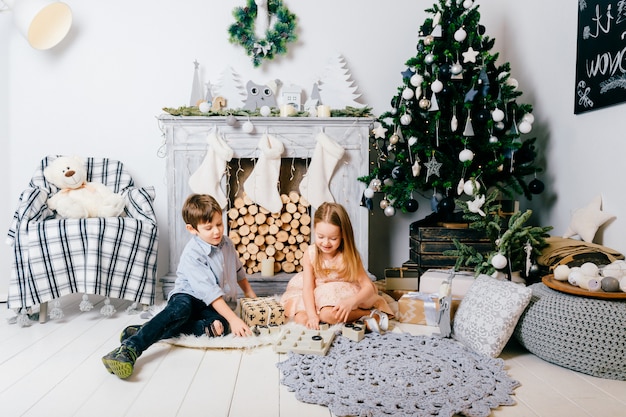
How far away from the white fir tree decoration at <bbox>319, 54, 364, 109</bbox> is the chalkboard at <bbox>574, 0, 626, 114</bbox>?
4.53 ft

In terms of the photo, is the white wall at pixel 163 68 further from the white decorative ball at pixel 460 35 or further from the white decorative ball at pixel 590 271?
the white decorative ball at pixel 590 271

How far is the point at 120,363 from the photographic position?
1.86 metres

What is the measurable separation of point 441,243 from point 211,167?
153 centimetres

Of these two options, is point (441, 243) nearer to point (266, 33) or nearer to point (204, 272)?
point (204, 272)

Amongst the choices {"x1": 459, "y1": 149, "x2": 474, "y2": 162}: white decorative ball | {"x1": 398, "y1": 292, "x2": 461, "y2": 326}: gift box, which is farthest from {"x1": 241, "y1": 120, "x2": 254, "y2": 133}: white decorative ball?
{"x1": 398, "y1": 292, "x2": 461, "y2": 326}: gift box

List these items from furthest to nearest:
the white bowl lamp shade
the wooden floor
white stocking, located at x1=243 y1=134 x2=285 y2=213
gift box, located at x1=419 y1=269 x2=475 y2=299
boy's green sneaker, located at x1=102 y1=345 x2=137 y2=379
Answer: white stocking, located at x1=243 y1=134 x2=285 y2=213 → the white bowl lamp shade → gift box, located at x1=419 y1=269 x2=475 y2=299 → boy's green sneaker, located at x1=102 y1=345 x2=137 y2=379 → the wooden floor

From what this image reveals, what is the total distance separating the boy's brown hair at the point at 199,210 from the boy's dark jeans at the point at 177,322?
1.22 feet

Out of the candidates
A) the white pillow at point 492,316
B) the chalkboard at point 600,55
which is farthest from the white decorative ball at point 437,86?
the white pillow at point 492,316

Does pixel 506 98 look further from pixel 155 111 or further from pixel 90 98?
pixel 90 98

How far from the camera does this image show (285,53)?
11.7ft

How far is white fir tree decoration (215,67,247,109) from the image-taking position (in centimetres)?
349

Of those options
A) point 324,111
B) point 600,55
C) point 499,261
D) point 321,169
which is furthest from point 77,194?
point 600,55

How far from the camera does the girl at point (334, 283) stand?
2465mm

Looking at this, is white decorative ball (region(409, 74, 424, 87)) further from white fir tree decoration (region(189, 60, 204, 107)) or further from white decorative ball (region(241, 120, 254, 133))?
white fir tree decoration (region(189, 60, 204, 107))
